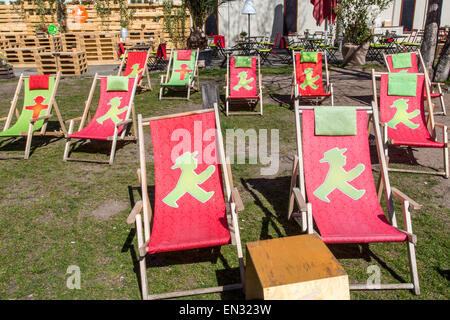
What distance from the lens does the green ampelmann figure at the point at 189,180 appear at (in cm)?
333

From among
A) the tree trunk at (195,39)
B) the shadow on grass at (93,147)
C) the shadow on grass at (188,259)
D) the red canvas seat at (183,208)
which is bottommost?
the shadow on grass at (188,259)

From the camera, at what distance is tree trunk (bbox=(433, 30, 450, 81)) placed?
32.0 ft

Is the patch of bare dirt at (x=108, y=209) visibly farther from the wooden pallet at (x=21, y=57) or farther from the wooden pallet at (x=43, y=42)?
the wooden pallet at (x=21, y=57)

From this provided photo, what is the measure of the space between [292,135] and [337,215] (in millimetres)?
3266

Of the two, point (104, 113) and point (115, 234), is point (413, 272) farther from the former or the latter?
point (104, 113)

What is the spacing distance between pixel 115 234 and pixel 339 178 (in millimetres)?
2222

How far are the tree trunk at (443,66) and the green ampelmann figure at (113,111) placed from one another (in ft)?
28.6

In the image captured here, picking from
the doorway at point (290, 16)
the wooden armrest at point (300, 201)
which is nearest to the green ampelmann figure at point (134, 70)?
Result: the wooden armrest at point (300, 201)

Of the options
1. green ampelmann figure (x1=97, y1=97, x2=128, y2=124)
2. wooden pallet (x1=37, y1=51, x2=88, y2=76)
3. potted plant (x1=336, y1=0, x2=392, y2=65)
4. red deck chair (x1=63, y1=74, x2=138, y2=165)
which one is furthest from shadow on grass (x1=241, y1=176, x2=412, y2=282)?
wooden pallet (x1=37, y1=51, x2=88, y2=76)

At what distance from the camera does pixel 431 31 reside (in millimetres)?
9711

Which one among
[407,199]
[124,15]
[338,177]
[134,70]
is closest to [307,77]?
[134,70]
